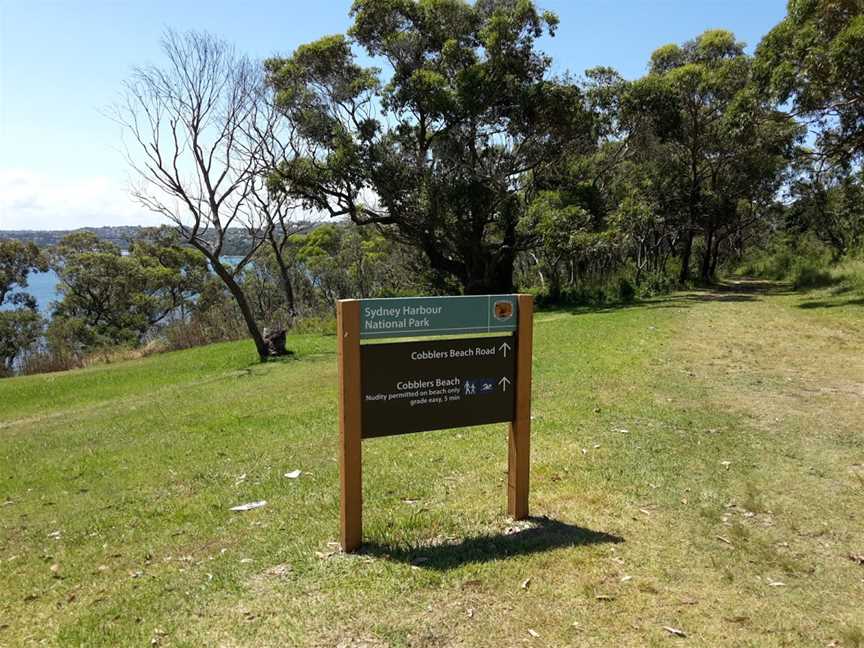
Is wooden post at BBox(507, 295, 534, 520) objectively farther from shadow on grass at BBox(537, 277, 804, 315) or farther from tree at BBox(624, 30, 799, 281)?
tree at BBox(624, 30, 799, 281)

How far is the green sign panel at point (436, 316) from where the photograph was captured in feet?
12.8

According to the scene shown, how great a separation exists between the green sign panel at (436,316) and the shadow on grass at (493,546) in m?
1.37

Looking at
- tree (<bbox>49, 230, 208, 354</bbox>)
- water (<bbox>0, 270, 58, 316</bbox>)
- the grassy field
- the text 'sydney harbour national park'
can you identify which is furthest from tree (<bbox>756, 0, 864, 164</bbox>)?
water (<bbox>0, 270, 58, 316</bbox>)

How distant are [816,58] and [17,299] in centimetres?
4083

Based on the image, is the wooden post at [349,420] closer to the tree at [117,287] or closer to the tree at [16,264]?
the tree at [117,287]

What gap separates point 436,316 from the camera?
4105 mm

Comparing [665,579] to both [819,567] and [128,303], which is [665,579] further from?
[128,303]

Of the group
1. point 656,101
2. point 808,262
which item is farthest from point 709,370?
point 808,262

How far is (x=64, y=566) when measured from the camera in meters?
4.36

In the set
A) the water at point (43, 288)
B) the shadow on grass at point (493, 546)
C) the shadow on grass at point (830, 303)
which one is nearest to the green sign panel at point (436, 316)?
the shadow on grass at point (493, 546)

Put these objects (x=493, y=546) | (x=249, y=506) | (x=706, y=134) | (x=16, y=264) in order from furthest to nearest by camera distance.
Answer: (x=16, y=264)
(x=706, y=134)
(x=249, y=506)
(x=493, y=546)

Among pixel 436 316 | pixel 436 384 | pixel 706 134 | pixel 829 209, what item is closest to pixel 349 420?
pixel 436 384

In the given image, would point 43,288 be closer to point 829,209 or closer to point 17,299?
point 17,299

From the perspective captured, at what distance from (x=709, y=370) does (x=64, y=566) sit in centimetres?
877
